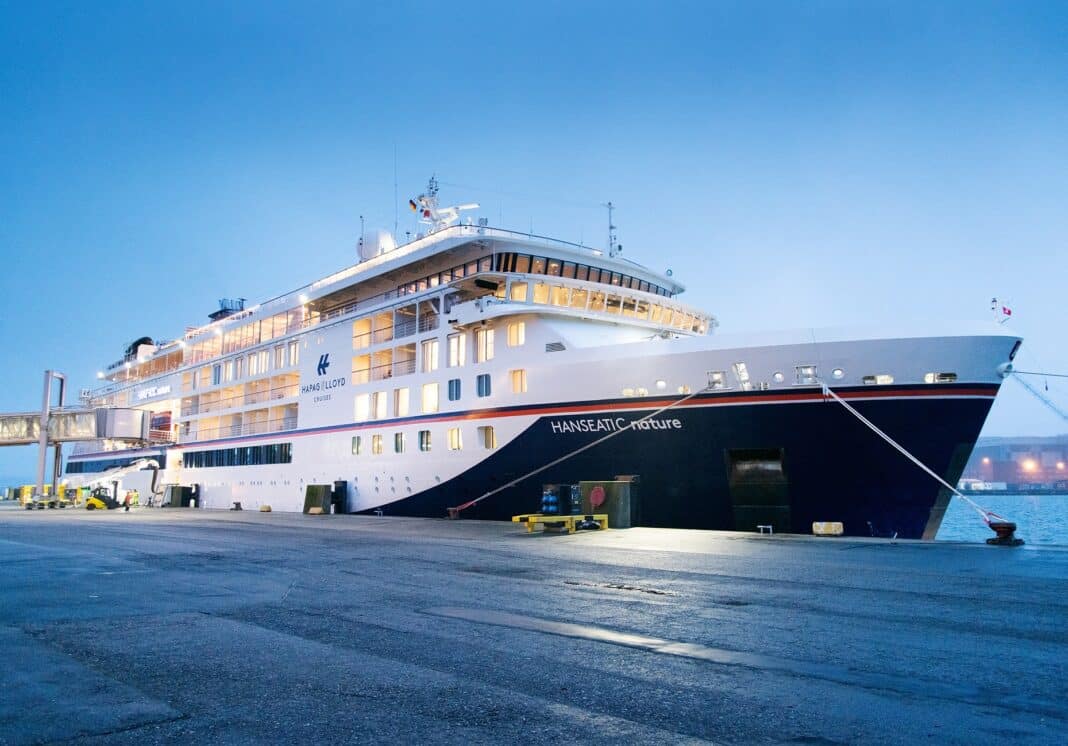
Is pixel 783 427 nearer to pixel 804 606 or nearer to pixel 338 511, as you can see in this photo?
pixel 804 606

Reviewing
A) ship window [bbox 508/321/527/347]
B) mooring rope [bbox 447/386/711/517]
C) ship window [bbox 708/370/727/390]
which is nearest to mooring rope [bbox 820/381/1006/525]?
ship window [bbox 708/370/727/390]

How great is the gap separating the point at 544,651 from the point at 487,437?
18.4 meters

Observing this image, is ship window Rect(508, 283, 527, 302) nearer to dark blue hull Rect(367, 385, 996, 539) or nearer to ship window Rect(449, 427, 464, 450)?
ship window Rect(449, 427, 464, 450)

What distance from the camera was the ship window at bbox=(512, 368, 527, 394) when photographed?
23.8 metres

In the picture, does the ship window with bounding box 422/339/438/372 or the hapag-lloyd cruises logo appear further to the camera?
the hapag-lloyd cruises logo

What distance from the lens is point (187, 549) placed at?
1619 cm

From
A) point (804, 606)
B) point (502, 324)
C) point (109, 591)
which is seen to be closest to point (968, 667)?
point (804, 606)

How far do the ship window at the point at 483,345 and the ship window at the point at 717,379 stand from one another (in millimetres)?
8667

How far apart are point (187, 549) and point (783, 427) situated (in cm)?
1408

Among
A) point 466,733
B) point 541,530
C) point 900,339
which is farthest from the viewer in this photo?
point 541,530

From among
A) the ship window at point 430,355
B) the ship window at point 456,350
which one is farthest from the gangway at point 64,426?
the ship window at point 456,350

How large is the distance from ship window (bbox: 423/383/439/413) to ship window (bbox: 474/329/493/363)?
7.87 feet

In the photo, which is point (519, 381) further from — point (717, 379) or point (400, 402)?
point (400, 402)

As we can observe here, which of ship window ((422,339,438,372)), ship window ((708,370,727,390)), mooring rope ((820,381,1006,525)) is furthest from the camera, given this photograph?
ship window ((422,339,438,372))
